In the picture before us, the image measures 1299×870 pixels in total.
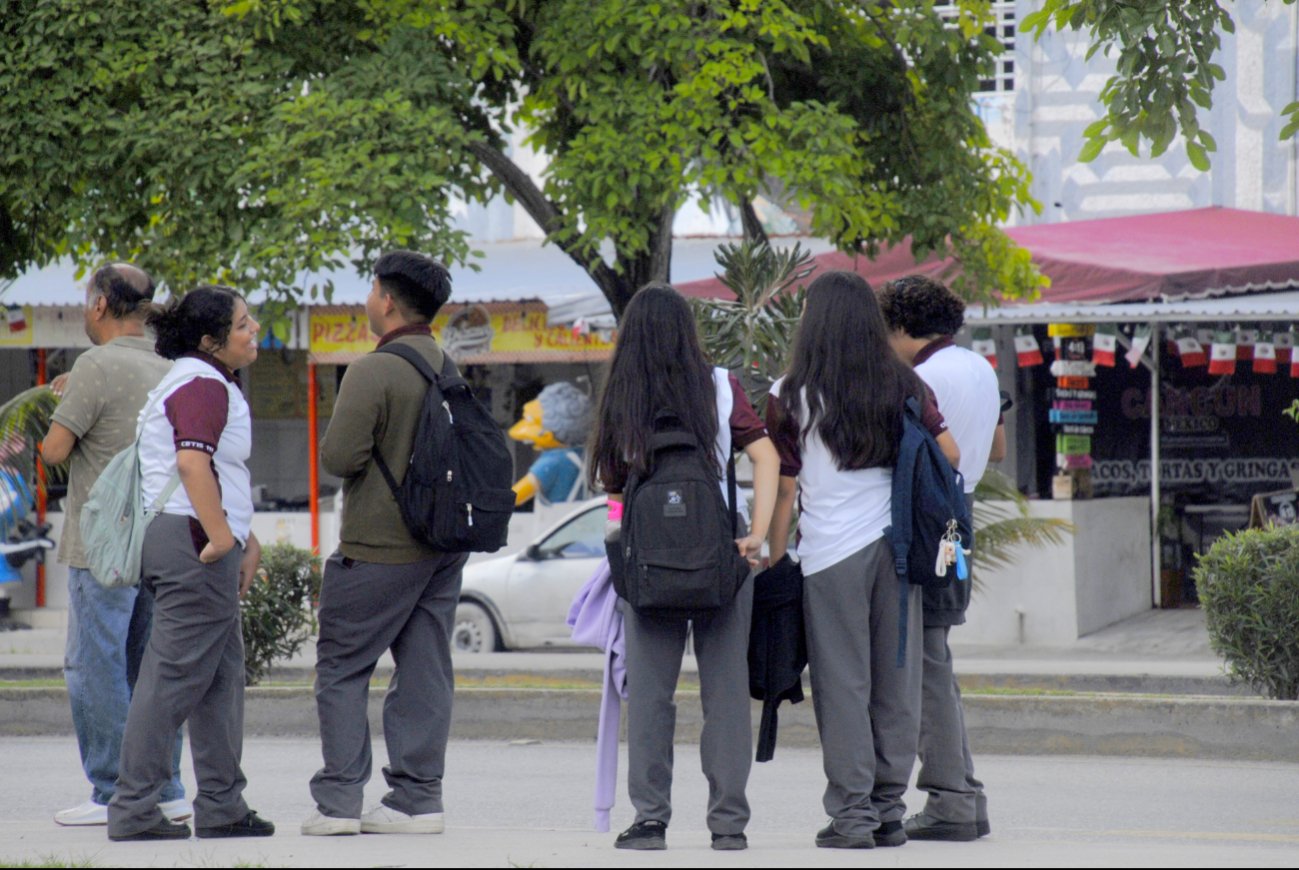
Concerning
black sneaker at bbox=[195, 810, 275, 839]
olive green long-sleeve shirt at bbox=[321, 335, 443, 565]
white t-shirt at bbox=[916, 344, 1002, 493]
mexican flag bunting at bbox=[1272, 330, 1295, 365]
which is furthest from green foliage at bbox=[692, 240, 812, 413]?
mexican flag bunting at bbox=[1272, 330, 1295, 365]

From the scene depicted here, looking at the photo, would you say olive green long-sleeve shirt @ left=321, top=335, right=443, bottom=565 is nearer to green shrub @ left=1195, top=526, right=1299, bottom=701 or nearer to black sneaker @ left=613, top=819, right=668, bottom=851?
black sneaker @ left=613, top=819, right=668, bottom=851

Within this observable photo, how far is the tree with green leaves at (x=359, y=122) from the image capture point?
10617 mm

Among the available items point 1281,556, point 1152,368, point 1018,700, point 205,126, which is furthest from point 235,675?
point 1152,368

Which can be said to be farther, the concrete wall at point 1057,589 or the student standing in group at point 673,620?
the concrete wall at point 1057,589

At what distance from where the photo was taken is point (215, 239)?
429 inches

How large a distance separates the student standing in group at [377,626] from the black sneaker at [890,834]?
1.38m

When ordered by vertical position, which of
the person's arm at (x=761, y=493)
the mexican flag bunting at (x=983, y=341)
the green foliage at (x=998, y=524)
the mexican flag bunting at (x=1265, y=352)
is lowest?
the green foliage at (x=998, y=524)

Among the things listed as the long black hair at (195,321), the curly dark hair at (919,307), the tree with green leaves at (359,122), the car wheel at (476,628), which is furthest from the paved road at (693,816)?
the car wheel at (476,628)

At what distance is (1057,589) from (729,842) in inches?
359

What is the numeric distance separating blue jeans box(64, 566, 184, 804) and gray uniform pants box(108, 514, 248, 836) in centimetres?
31

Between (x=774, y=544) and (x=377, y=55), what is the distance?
6.74m

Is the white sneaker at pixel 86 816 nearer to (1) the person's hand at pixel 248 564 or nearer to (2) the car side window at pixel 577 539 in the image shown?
(1) the person's hand at pixel 248 564

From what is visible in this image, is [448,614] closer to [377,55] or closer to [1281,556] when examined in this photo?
[1281,556]

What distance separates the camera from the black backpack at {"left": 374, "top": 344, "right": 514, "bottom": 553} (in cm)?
541
